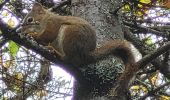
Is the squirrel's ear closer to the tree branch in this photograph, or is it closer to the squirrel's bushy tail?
the squirrel's bushy tail

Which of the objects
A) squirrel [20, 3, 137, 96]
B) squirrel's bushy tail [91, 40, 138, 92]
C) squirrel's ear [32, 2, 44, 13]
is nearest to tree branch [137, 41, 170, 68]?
squirrel [20, 3, 137, 96]

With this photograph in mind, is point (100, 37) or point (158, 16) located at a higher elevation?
point (158, 16)

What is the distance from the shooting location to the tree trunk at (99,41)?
269 centimetres

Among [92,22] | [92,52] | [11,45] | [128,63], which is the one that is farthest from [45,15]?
[128,63]

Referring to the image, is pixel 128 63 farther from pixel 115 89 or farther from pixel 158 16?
pixel 158 16

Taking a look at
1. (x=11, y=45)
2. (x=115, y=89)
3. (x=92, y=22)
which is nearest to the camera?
(x=115, y=89)

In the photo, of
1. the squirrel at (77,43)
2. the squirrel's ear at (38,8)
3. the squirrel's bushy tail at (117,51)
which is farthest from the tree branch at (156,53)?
the squirrel's ear at (38,8)

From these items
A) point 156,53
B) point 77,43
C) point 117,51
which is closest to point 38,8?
point 77,43

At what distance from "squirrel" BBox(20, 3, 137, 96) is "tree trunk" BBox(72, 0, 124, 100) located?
69mm

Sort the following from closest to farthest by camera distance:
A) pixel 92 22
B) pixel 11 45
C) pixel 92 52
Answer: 1. pixel 92 52
2. pixel 92 22
3. pixel 11 45

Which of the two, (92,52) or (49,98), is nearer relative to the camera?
(92,52)

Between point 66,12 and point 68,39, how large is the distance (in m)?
1.05

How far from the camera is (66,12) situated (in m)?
4.06

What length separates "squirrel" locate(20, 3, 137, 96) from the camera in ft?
9.27
